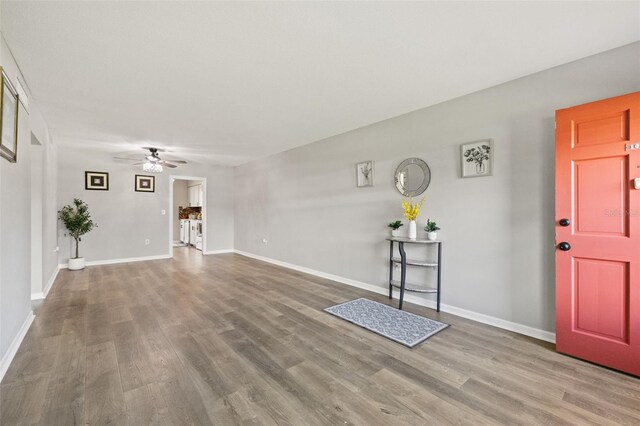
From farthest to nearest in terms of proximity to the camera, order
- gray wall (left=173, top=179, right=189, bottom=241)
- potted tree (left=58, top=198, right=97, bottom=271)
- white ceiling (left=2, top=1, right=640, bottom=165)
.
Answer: gray wall (left=173, top=179, right=189, bottom=241) < potted tree (left=58, top=198, right=97, bottom=271) < white ceiling (left=2, top=1, right=640, bottom=165)

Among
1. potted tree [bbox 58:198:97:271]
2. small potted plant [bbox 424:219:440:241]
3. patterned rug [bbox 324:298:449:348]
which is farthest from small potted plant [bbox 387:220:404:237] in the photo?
potted tree [bbox 58:198:97:271]

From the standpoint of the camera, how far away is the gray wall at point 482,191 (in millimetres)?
2535

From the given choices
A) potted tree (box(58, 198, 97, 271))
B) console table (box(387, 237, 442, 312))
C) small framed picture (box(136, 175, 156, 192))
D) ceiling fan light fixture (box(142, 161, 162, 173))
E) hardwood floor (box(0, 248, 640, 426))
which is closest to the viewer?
hardwood floor (box(0, 248, 640, 426))

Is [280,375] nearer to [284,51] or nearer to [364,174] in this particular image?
[284,51]

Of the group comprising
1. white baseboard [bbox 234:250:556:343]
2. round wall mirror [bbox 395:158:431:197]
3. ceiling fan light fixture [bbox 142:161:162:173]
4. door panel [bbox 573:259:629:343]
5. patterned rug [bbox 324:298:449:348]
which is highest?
ceiling fan light fixture [bbox 142:161:162:173]

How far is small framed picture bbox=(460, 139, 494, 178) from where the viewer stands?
291 cm

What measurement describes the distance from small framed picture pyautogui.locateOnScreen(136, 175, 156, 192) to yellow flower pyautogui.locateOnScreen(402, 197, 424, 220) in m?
6.06

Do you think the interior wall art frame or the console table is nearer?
the interior wall art frame

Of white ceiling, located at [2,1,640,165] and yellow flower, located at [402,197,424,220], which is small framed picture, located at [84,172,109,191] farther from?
yellow flower, located at [402,197,424,220]

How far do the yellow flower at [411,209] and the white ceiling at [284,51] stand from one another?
120 cm

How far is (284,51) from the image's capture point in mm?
2211

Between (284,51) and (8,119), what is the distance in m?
2.13

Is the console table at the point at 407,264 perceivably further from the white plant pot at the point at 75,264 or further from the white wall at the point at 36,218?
the white plant pot at the point at 75,264

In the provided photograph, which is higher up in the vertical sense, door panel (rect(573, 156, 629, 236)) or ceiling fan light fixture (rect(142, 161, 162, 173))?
ceiling fan light fixture (rect(142, 161, 162, 173))
